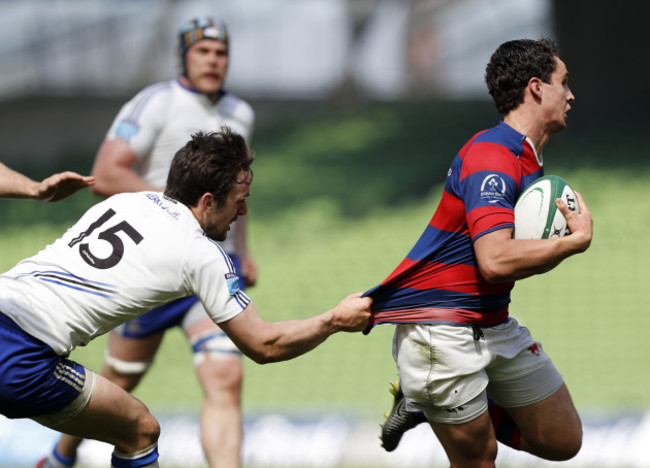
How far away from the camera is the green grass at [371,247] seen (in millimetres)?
8977

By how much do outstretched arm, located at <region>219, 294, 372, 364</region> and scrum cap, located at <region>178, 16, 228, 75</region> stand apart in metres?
2.18

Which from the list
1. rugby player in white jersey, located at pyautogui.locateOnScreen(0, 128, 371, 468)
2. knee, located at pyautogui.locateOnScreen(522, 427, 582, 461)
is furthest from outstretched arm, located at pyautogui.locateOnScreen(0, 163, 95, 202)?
knee, located at pyautogui.locateOnScreen(522, 427, 582, 461)

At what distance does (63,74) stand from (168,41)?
2.32 m

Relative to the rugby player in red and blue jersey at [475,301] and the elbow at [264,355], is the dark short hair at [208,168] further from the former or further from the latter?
the rugby player in red and blue jersey at [475,301]

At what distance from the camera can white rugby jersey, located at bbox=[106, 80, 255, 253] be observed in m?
5.15

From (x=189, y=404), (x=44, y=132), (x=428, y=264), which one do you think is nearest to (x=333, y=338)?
(x=189, y=404)

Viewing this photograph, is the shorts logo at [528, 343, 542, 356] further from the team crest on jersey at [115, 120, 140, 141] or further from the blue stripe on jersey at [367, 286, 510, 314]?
the team crest on jersey at [115, 120, 140, 141]

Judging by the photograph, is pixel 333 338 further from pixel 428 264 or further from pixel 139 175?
pixel 428 264

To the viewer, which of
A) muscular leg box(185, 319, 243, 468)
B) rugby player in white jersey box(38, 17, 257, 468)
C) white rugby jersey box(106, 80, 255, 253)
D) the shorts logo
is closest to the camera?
the shorts logo

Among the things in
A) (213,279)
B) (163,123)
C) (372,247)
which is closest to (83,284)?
(213,279)

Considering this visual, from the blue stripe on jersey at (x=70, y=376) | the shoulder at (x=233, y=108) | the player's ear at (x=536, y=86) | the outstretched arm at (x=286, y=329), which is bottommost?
the blue stripe on jersey at (x=70, y=376)

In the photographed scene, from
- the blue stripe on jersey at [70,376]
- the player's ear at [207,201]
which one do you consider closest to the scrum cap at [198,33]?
the player's ear at [207,201]

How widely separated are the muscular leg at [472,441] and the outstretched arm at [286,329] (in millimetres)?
575

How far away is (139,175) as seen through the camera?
5258 millimetres
